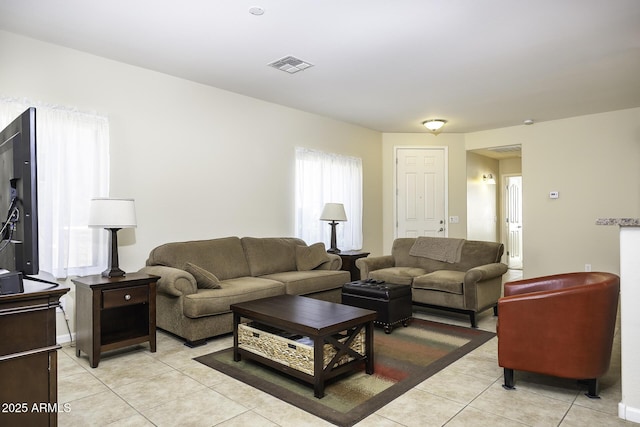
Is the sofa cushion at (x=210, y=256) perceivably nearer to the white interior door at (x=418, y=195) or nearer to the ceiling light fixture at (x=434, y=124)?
the ceiling light fixture at (x=434, y=124)

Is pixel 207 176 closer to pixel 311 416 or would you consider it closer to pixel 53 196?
pixel 53 196

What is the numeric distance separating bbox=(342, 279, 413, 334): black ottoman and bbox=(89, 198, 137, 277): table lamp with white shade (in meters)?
2.14

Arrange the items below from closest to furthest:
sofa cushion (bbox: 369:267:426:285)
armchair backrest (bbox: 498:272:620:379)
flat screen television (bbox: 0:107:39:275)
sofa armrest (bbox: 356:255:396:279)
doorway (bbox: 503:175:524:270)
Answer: flat screen television (bbox: 0:107:39:275)
armchair backrest (bbox: 498:272:620:379)
sofa cushion (bbox: 369:267:426:285)
sofa armrest (bbox: 356:255:396:279)
doorway (bbox: 503:175:524:270)

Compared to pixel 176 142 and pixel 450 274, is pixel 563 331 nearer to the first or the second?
pixel 450 274

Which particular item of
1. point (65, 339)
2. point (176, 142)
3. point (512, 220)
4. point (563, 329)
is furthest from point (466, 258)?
point (512, 220)

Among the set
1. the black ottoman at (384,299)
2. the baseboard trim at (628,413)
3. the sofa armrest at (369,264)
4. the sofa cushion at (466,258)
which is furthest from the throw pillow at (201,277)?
the baseboard trim at (628,413)

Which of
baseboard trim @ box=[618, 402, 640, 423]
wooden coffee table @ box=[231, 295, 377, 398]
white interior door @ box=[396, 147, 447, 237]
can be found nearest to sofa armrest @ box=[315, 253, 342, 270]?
wooden coffee table @ box=[231, 295, 377, 398]

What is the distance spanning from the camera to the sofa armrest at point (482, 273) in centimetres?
403

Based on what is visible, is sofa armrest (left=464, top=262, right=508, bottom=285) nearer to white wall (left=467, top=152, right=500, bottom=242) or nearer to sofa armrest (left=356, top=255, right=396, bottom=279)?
sofa armrest (left=356, top=255, right=396, bottom=279)

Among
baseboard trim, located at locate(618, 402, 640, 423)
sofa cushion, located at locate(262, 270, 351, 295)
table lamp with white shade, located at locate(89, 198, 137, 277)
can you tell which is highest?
table lamp with white shade, located at locate(89, 198, 137, 277)

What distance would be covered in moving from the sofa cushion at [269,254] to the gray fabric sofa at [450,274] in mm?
861

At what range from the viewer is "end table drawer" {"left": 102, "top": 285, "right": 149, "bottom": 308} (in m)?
3.09

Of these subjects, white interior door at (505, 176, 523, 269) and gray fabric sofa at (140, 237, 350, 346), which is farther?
white interior door at (505, 176, 523, 269)

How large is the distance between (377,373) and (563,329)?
4.01 ft
